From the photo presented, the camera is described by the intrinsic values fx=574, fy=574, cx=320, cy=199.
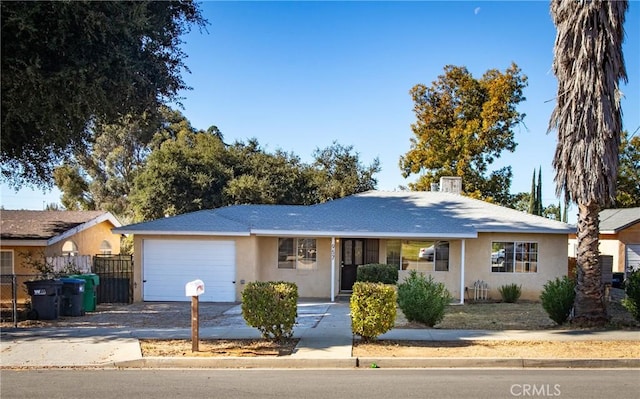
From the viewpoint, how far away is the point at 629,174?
39.1 metres

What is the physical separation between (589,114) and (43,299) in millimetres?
14271

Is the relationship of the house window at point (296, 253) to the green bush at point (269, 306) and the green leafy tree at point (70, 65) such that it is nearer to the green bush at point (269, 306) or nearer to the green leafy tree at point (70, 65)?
the green leafy tree at point (70, 65)

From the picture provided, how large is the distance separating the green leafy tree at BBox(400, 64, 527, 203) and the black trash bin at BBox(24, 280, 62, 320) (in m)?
23.5

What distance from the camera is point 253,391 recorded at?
8250 mm

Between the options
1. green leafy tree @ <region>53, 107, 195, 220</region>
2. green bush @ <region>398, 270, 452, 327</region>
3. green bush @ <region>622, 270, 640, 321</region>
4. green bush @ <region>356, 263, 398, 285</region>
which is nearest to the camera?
green bush @ <region>398, 270, 452, 327</region>

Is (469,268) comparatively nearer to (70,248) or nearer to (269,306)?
(269,306)

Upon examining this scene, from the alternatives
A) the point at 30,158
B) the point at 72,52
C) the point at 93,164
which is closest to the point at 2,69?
the point at 72,52

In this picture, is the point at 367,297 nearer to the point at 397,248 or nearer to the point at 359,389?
the point at 359,389

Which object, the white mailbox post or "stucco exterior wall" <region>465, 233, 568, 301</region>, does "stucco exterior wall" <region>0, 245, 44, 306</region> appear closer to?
the white mailbox post

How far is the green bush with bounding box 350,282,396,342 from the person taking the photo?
11227 mm

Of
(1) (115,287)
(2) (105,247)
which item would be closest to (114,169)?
(2) (105,247)

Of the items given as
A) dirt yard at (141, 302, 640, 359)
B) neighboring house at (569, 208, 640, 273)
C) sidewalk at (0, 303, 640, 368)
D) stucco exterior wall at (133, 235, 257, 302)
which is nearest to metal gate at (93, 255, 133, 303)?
stucco exterior wall at (133, 235, 257, 302)

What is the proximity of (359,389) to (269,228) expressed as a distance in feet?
37.8

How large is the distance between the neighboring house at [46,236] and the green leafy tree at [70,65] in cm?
521
